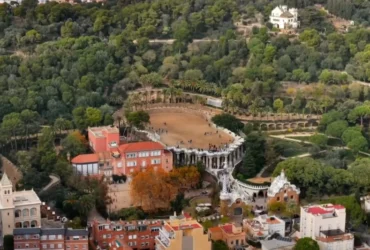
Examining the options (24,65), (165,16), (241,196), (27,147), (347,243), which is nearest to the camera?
(347,243)

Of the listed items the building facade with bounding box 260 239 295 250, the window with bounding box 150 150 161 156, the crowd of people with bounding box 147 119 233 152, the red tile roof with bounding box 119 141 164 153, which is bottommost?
the building facade with bounding box 260 239 295 250

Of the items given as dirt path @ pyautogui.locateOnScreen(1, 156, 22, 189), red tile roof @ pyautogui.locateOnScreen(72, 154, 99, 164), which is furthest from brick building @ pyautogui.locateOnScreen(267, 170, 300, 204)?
dirt path @ pyautogui.locateOnScreen(1, 156, 22, 189)

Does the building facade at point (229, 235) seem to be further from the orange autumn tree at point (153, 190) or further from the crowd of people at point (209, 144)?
the crowd of people at point (209, 144)

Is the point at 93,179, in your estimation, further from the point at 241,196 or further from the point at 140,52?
the point at 140,52

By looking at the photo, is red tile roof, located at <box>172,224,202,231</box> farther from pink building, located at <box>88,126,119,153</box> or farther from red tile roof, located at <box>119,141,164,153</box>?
pink building, located at <box>88,126,119,153</box>

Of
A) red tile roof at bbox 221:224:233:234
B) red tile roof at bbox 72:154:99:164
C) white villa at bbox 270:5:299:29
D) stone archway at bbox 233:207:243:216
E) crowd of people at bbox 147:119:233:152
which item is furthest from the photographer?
white villa at bbox 270:5:299:29

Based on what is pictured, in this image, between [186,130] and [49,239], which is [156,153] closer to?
[186,130]

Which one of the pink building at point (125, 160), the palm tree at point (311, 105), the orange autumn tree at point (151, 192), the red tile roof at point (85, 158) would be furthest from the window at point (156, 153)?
the palm tree at point (311, 105)

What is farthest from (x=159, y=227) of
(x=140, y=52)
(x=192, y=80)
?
(x=140, y=52)

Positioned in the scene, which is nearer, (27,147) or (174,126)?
(27,147)
